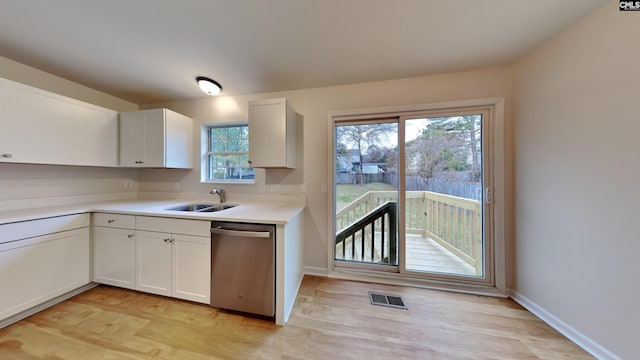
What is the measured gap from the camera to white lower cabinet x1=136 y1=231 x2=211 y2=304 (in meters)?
1.76

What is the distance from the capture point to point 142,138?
246cm

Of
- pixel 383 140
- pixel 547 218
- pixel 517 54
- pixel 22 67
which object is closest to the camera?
pixel 547 218

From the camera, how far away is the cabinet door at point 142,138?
7.98 feet

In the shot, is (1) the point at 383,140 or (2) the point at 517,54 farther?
(1) the point at 383,140

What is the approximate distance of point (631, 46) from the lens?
1.18 m

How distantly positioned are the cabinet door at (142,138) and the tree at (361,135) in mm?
2232

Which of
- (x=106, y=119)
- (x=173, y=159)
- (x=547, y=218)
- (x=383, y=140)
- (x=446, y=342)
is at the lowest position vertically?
(x=446, y=342)

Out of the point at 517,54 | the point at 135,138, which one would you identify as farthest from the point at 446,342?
the point at 135,138

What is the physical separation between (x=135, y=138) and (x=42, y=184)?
37.1 inches

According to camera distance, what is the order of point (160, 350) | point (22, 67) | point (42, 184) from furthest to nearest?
1. point (42, 184)
2. point (22, 67)
3. point (160, 350)

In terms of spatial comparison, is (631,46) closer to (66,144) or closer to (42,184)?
(66,144)

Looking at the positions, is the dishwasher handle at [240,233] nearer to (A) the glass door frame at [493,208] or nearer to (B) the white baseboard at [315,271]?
(B) the white baseboard at [315,271]

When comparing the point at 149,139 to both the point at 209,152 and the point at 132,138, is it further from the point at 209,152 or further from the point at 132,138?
the point at 209,152

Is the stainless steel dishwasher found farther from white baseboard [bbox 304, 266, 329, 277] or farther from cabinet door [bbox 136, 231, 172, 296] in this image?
white baseboard [bbox 304, 266, 329, 277]
